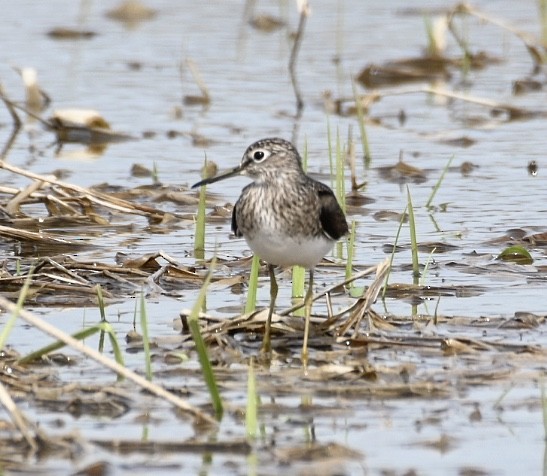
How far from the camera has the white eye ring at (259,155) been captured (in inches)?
308

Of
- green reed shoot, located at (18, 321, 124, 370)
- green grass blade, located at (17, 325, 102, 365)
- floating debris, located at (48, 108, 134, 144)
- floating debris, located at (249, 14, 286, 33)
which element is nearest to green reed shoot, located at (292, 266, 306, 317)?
green reed shoot, located at (18, 321, 124, 370)

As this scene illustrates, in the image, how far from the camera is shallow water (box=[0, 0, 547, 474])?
605 centimetres

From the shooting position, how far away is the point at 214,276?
30.2 feet

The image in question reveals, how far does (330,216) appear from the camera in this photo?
25.5ft

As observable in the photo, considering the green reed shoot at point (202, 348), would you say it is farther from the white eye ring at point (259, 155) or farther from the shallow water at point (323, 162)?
the white eye ring at point (259, 155)

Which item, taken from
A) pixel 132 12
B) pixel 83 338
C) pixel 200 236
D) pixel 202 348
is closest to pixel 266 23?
pixel 132 12

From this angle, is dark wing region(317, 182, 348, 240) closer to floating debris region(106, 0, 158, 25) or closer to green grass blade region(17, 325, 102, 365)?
green grass blade region(17, 325, 102, 365)

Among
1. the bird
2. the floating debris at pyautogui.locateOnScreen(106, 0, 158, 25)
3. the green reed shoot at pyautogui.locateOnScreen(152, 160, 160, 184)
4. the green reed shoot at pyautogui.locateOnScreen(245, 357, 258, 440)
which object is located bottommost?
the green reed shoot at pyautogui.locateOnScreen(245, 357, 258, 440)

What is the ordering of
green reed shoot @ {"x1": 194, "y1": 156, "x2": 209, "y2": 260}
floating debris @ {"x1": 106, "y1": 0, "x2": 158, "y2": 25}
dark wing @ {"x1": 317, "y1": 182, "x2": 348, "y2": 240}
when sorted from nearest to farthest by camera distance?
dark wing @ {"x1": 317, "y1": 182, "x2": 348, "y2": 240}, green reed shoot @ {"x1": 194, "y1": 156, "x2": 209, "y2": 260}, floating debris @ {"x1": 106, "y1": 0, "x2": 158, "y2": 25}

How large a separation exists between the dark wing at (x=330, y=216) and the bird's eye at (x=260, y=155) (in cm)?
36

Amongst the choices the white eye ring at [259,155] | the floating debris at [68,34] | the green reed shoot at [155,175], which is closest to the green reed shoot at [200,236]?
the white eye ring at [259,155]

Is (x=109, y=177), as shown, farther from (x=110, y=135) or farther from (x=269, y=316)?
(x=269, y=316)

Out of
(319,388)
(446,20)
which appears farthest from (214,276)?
(446,20)

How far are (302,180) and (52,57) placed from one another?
37.4 ft
